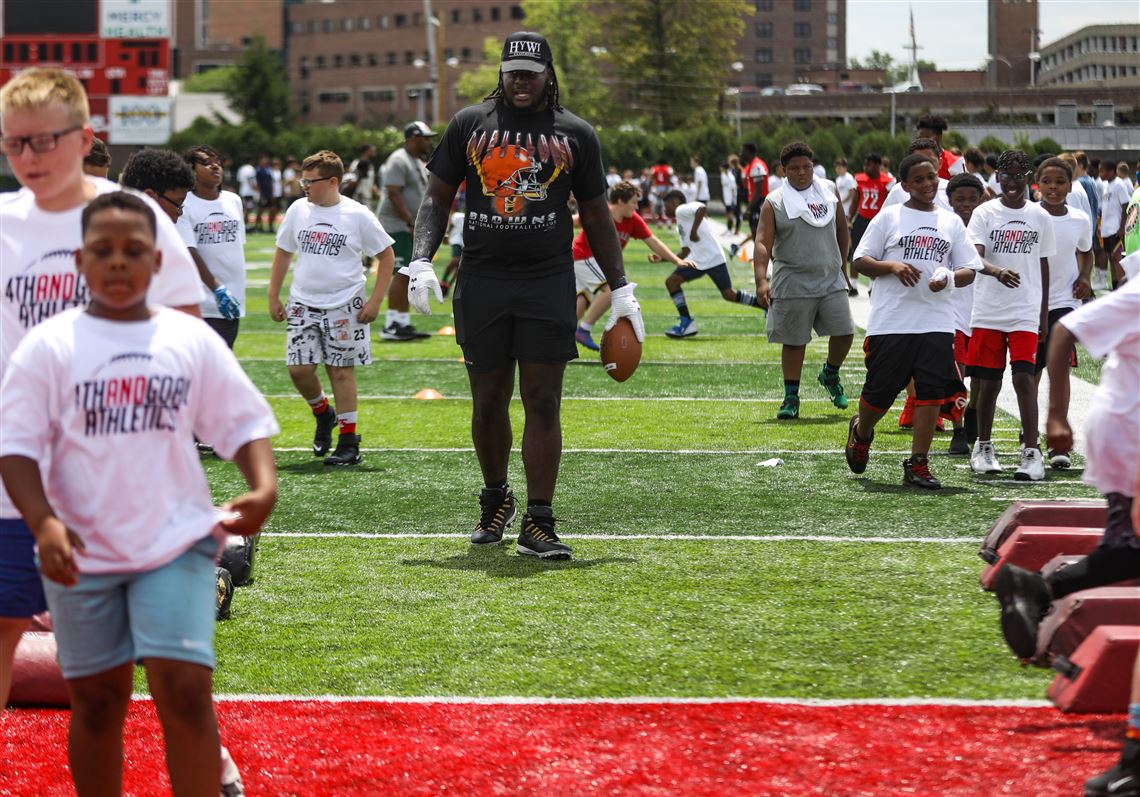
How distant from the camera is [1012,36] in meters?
144

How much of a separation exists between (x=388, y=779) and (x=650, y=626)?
1881 millimetres

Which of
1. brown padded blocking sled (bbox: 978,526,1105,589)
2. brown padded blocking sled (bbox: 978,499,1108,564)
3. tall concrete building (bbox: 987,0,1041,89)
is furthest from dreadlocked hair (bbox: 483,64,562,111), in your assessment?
tall concrete building (bbox: 987,0,1041,89)

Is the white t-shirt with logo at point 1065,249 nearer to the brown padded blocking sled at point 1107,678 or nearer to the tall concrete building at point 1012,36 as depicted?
the brown padded blocking sled at point 1107,678

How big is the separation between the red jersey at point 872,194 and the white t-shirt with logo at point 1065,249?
10426 mm

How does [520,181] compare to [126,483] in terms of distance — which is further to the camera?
[520,181]

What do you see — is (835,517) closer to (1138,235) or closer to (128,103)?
(1138,235)

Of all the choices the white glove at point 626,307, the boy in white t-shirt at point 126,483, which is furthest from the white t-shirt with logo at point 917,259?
the boy in white t-shirt at point 126,483

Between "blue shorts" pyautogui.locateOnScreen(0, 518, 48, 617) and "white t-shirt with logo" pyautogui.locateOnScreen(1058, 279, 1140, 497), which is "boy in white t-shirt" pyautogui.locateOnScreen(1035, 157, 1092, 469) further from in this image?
"blue shorts" pyautogui.locateOnScreen(0, 518, 48, 617)

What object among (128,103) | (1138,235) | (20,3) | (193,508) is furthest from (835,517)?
(128,103)

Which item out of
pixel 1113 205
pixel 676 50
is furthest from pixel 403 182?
pixel 676 50

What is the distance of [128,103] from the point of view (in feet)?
226

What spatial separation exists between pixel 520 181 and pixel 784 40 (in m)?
145

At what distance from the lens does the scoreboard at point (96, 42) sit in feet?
186

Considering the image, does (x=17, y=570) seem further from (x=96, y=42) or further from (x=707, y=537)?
(x=96, y=42)
